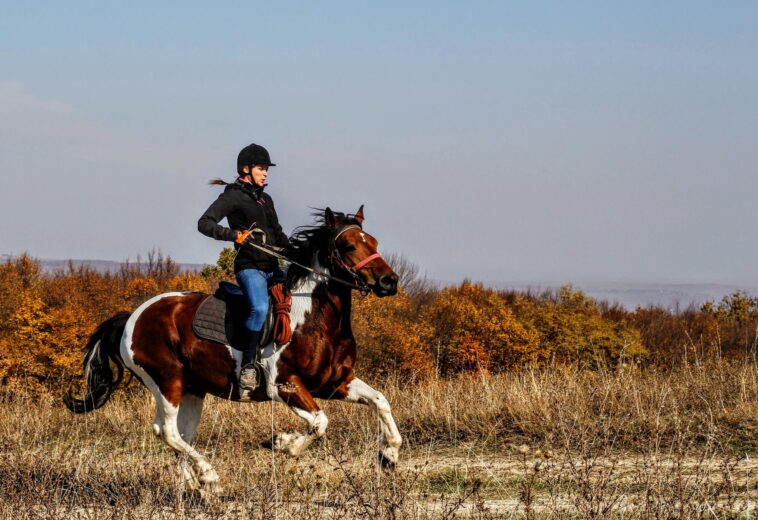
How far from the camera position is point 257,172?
9.16 m

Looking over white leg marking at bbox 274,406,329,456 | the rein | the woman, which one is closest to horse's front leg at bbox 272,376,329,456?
white leg marking at bbox 274,406,329,456

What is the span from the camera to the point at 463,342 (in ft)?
99.0

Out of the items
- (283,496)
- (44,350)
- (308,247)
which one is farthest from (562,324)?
(283,496)

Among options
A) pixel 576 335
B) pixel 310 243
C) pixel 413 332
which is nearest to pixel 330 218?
pixel 310 243

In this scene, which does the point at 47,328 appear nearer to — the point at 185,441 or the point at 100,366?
the point at 100,366

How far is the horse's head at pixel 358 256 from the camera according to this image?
8.44 m

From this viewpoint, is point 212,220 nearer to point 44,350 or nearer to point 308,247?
point 308,247

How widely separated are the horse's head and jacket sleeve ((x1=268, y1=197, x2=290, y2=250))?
559 mm

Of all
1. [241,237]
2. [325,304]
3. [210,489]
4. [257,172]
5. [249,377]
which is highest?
[257,172]

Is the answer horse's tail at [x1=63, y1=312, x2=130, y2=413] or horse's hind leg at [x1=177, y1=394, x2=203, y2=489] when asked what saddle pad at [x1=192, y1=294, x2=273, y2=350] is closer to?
horse's hind leg at [x1=177, y1=394, x2=203, y2=489]

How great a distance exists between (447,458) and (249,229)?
129 inches

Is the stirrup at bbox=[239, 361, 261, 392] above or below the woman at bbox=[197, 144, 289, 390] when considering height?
below

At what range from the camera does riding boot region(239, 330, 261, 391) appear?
884 centimetres

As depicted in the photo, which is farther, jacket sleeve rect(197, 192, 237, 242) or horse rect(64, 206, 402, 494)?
jacket sleeve rect(197, 192, 237, 242)
